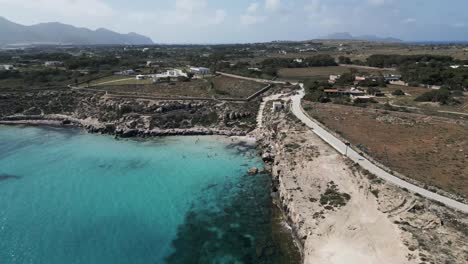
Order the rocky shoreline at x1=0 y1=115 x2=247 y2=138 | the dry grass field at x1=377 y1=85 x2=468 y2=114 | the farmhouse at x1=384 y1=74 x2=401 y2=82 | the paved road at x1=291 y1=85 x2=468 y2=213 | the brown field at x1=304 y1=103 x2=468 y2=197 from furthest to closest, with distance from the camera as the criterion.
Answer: the farmhouse at x1=384 y1=74 x2=401 y2=82, the dry grass field at x1=377 y1=85 x2=468 y2=114, the rocky shoreline at x1=0 y1=115 x2=247 y2=138, the brown field at x1=304 y1=103 x2=468 y2=197, the paved road at x1=291 y1=85 x2=468 y2=213

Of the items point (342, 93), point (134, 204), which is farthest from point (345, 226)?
point (342, 93)

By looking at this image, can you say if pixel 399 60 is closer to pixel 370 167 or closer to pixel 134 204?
pixel 370 167

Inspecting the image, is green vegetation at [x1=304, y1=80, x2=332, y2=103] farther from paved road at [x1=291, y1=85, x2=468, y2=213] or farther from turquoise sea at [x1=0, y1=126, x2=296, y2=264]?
turquoise sea at [x1=0, y1=126, x2=296, y2=264]

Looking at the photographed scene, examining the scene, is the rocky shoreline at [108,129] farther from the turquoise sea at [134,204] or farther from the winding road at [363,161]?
the winding road at [363,161]

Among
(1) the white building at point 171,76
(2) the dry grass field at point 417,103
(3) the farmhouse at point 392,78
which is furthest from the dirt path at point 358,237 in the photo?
(3) the farmhouse at point 392,78

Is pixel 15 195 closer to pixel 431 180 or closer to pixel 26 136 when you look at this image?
pixel 26 136

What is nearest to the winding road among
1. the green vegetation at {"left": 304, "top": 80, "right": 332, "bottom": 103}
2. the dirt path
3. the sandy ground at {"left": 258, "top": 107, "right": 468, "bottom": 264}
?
the sandy ground at {"left": 258, "top": 107, "right": 468, "bottom": 264}
